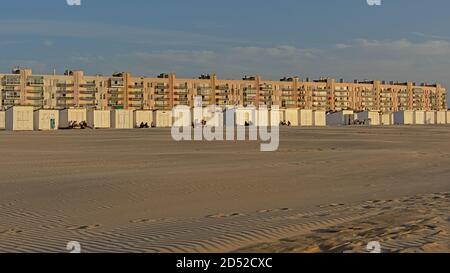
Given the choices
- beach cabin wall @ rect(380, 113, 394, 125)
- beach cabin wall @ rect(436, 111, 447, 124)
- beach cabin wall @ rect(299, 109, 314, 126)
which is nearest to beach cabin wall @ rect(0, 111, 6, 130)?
beach cabin wall @ rect(299, 109, 314, 126)

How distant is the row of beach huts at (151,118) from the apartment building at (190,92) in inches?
1105

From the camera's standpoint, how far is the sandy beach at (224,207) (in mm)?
7117

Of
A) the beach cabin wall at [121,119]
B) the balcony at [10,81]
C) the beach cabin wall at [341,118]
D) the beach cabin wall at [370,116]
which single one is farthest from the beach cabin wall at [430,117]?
the balcony at [10,81]

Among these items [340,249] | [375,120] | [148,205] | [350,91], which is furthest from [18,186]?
[350,91]

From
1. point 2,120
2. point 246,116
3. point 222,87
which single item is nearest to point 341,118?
point 246,116

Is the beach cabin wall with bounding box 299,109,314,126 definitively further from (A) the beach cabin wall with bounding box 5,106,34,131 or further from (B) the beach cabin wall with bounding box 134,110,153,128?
(A) the beach cabin wall with bounding box 5,106,34,131

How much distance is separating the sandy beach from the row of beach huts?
167ft

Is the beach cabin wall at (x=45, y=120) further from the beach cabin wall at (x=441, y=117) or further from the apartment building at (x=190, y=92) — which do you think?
the beach cabin wall at (x=441, y=117)

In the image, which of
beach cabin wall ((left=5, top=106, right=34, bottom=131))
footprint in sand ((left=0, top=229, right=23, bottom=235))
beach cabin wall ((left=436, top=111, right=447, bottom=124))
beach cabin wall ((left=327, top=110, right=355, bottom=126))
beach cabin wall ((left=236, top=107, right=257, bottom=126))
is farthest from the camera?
beach cabin wall ((left=436, top=111, right=447, bottom=124))

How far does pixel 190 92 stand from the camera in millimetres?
156000

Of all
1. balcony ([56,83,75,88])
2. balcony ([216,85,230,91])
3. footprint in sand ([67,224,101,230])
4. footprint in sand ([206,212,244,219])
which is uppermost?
balcony ([216,85,230,91])

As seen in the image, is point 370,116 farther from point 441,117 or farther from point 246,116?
point 246,116

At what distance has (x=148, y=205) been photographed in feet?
35.3

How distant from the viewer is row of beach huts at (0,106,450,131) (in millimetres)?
67500
